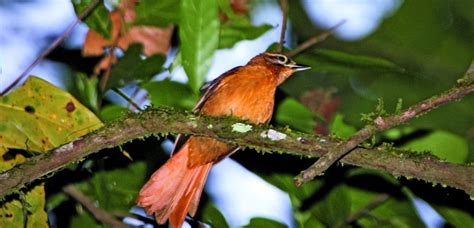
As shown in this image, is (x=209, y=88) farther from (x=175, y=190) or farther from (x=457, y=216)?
(x=457, y=216)

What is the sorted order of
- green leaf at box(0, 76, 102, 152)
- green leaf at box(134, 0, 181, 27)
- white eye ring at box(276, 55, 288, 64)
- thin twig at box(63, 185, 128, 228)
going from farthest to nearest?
1. green leaf at box(134, 0, 181, 27)
2. white eye ring at box(276, 55, 288, 64)
3. thin twig at box(63, 185, 128, 228)
4. green leaf at box(0, 76, 102, 152)

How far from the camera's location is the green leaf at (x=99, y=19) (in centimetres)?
495

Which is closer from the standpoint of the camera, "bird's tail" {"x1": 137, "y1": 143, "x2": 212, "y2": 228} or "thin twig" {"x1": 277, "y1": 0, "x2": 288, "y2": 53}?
"bird's tail" {"x1": 137, "y1": 143, "x2": 212, "y2": 228}

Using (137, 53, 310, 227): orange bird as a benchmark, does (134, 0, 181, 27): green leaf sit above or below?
above

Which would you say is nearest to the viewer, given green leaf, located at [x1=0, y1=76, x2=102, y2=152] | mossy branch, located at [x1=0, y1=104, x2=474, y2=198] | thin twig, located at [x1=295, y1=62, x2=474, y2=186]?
thin twig, located at [x1=295, y1=62, x2=474, y2=186]

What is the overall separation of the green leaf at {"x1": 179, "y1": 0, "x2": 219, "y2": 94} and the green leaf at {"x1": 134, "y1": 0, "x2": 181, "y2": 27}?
0.56 metres

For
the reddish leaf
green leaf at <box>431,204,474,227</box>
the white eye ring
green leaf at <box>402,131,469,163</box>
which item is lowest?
green leaf at <box>431,204,474,227</box>

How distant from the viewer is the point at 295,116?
4539mm

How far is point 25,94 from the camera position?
14.1ft

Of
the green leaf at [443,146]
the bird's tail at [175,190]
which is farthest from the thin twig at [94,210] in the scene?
the green leaf at [443,146]

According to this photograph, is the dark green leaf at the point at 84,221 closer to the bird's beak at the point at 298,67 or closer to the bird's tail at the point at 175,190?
the bird's tail at the point at 175,190

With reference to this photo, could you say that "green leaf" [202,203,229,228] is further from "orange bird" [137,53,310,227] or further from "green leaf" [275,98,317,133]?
"green leaf" [275,98,317,133]

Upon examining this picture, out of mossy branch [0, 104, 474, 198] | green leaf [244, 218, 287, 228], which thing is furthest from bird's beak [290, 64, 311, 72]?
mossy branch [0, 104, 474, 198]

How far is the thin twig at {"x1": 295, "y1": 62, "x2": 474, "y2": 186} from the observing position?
340 centimetres
